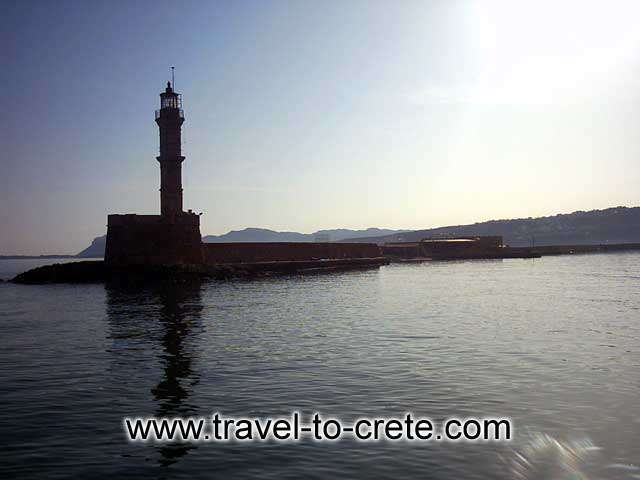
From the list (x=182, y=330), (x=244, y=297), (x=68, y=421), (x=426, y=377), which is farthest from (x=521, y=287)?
(x=68, y=421)

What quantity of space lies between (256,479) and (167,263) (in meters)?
45.4

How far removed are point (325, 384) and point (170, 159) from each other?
141 feet

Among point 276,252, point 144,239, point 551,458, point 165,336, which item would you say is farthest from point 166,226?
point 551,458

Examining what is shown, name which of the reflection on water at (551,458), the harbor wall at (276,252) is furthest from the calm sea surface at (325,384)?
the harbor wall at (276,252)

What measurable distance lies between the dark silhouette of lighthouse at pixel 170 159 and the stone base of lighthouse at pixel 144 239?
1.28 meters

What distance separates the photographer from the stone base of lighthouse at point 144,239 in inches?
1977

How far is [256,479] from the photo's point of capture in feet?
24.8

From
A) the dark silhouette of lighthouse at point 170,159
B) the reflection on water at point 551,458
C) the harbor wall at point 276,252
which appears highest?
the dark silhouette of lighthouse at point 170,159

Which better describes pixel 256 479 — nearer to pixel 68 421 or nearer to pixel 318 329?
pixel 68 421

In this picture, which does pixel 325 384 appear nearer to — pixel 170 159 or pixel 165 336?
pixel 165 336

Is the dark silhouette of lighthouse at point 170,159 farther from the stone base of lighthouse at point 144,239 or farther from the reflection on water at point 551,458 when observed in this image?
the reflection on water at point 551,458

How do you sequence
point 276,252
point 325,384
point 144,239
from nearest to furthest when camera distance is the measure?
point 325,384, point 144,239, point 276,252

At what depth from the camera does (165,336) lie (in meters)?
20.2

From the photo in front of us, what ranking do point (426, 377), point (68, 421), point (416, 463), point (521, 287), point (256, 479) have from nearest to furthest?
1. point (256, 479)
2. point (416, 463)
3. point (68, 421)
4. point (426, 377)
5. point (521, 287)
